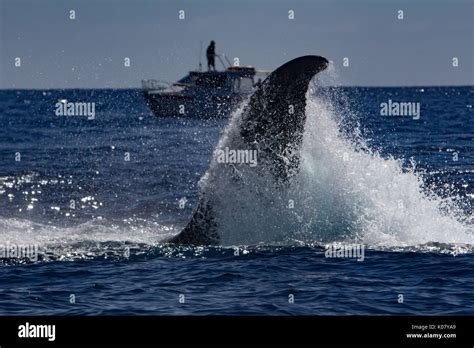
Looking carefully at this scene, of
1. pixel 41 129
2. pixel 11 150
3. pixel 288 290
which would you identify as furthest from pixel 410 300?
pixel 41 129

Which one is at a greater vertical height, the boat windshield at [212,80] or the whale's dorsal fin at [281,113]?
the boat windshield at [212,80]

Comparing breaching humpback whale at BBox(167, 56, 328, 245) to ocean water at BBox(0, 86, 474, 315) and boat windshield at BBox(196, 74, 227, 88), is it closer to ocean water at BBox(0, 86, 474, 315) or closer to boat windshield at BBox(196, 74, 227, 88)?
ocean water at BBox(0, 86, 474, 315)

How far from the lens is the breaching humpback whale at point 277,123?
14375 millimetres

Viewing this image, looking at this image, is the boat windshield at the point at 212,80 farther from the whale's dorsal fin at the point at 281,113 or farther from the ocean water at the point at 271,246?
the whale's dorsal fin at the point at 281,113

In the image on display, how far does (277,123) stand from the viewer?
14945 millimetres

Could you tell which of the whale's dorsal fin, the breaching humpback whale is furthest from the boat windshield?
the whale's dorsal fin

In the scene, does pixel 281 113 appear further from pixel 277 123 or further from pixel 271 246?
pixel 271 246

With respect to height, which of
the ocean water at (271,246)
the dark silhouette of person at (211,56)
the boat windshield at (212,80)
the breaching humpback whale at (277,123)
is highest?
the dark silhouette of person at (211,56)

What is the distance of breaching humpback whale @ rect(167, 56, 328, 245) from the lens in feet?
47.2

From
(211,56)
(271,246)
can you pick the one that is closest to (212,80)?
(211,56)

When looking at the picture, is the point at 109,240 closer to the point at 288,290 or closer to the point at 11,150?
the point at 288,290

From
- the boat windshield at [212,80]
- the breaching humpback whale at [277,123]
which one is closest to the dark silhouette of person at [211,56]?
the boat windshield at [212,80]
